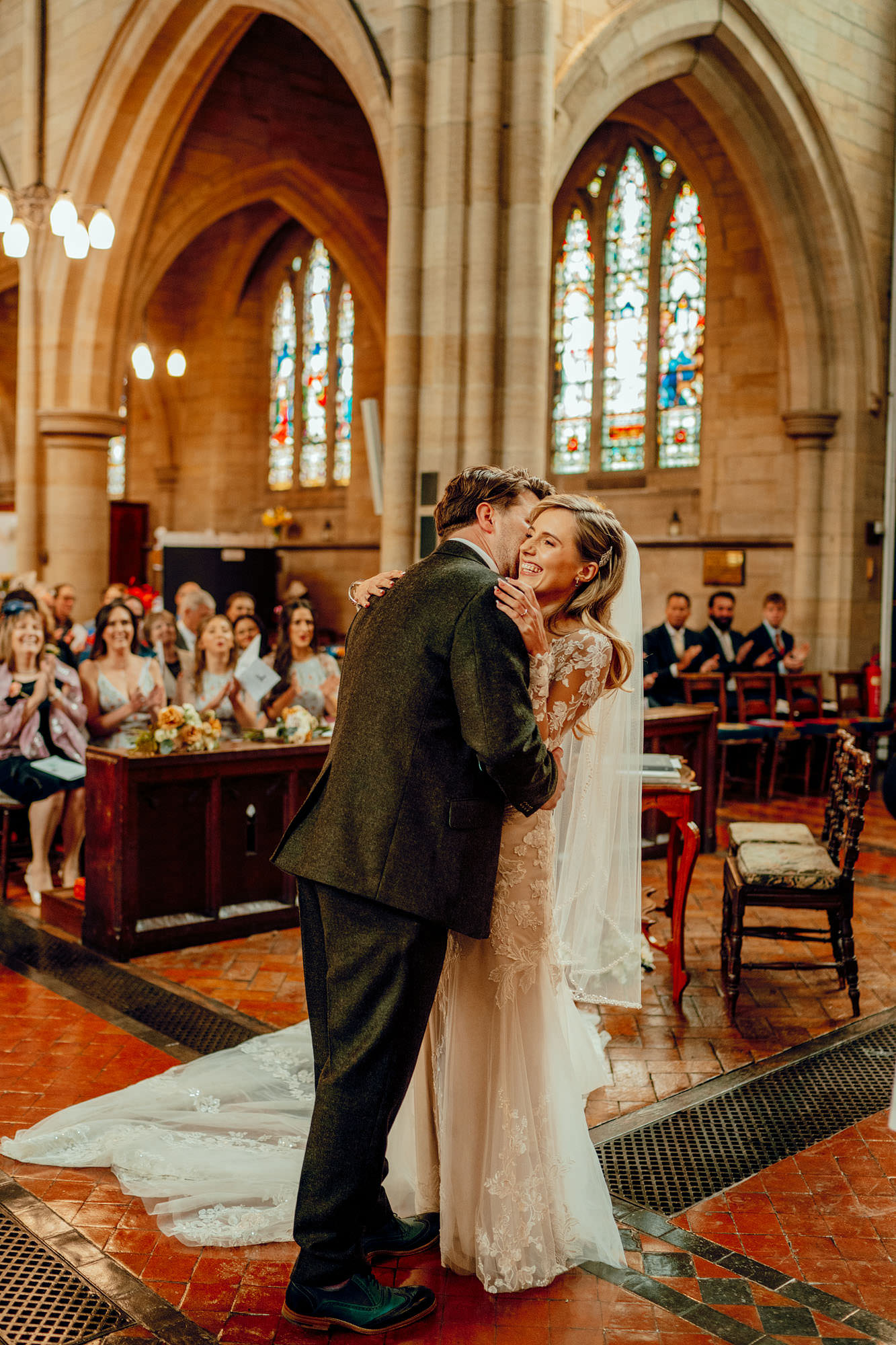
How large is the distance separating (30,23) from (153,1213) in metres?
14.1

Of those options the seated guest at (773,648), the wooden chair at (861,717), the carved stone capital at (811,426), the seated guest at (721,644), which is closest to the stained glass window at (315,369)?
the carved stone capital at (811,426)

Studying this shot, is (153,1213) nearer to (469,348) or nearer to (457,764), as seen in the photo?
(457,764)

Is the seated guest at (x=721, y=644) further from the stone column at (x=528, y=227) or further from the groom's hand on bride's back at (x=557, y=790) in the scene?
the groom's hand on bride's back at (x=557, y=790)

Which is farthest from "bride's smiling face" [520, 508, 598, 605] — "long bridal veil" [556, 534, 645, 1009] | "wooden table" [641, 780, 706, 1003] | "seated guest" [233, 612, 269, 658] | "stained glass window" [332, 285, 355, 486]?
"stained glass window" [332, 285, 355, 486]

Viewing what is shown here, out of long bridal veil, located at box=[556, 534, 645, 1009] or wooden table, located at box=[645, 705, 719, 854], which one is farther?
wooden table, located at box=[645, 705, 719, 854]

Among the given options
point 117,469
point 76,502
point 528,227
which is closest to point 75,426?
point 76,502

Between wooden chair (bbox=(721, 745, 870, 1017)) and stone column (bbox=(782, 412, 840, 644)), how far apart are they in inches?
308

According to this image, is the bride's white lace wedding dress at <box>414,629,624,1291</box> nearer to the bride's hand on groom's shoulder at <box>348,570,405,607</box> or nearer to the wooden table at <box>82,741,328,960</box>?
the bride's hand on groom's shoulder at <box>348,570,405,607</box>

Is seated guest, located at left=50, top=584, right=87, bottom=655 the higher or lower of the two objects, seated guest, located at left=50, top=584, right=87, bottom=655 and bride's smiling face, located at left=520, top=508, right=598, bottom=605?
the lower

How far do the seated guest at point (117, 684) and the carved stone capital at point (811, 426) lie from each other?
8184 mm

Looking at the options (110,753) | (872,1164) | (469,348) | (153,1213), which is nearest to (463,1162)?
(153,1213)

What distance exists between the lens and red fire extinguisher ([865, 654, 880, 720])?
1158cm

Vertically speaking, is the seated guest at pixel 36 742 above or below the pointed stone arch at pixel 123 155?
below

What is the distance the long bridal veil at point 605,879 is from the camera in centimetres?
402
